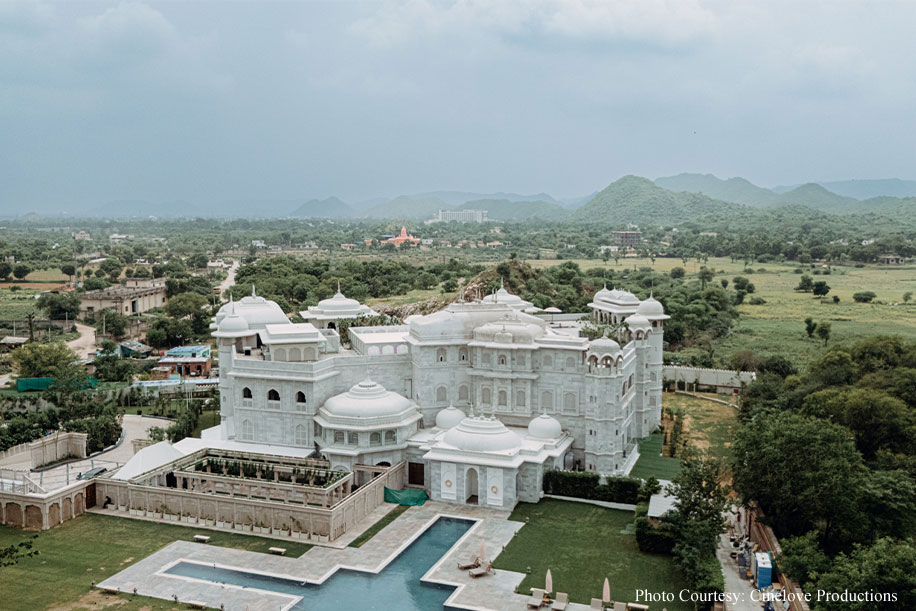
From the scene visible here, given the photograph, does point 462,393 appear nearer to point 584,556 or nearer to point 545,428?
point 545,428

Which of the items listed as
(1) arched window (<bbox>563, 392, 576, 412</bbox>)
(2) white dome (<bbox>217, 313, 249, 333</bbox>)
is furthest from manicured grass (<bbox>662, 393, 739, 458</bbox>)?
(2) white dome (<bbox>217, 313, 249, 333</bbox>)

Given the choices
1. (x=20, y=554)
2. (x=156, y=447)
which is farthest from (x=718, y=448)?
(x=20, y=554)

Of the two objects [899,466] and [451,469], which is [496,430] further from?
[899,466]

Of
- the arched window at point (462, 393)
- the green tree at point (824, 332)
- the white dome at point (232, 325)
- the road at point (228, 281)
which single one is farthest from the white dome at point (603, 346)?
the road at point (228, 281)

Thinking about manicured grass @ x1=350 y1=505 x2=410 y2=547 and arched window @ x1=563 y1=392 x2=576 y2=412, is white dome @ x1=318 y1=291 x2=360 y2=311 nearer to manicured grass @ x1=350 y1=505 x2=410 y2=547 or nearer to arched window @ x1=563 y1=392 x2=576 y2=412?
arched window @ x1=563 y1=392 x2=576 y2=412

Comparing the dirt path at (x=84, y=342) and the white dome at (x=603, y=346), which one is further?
the dirt path at (x=84, y=342)

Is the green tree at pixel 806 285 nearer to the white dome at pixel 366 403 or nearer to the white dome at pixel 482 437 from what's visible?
the white dome at pixel 482 437
